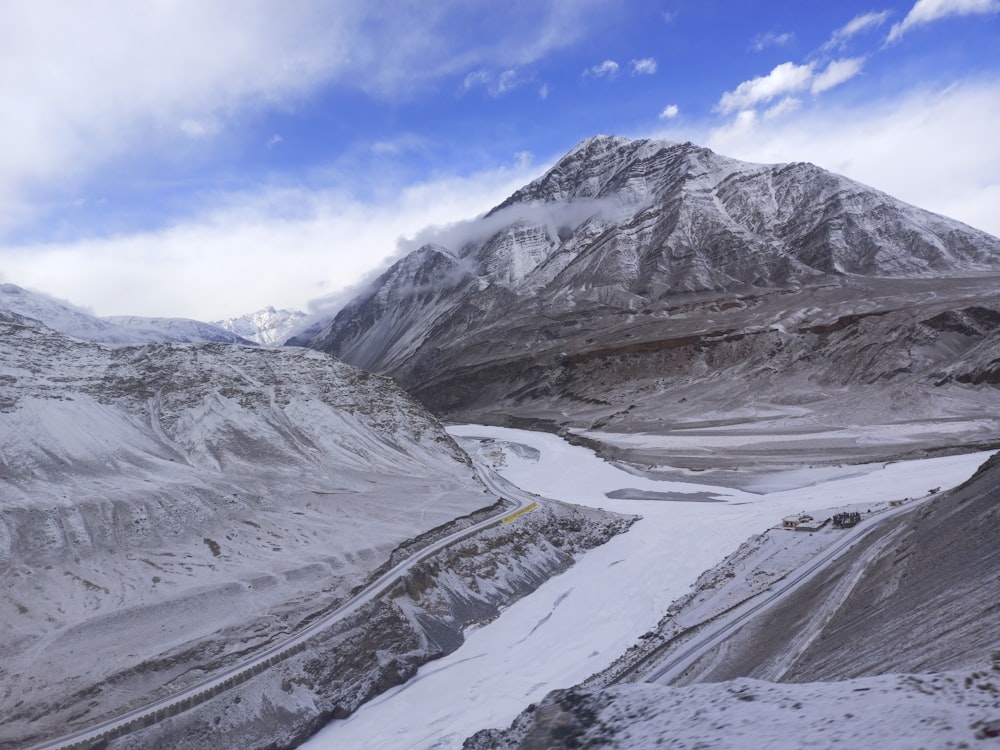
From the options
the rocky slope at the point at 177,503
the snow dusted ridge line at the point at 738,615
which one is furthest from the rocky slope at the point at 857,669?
Answer: the rocky slope at the point at 177,503

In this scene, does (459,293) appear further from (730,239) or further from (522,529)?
(522,529)

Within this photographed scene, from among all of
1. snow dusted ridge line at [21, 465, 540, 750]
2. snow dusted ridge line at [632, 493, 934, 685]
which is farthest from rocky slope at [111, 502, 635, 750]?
snow dusted ridge line at [632, 493, 934, 685]

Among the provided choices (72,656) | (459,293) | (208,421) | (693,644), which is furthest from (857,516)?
(459,293)

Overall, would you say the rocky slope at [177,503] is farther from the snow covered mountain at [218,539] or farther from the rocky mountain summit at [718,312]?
the rocky mountain summit at [718,312]

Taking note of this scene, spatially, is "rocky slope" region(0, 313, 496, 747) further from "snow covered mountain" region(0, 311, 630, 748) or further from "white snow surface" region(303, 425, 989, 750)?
"white snow surface" region(303, 425, 989, 750)

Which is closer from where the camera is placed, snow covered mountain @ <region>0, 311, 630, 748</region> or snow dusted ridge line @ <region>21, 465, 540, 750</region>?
snow dusted ridge line @ <region>21, 465, 540, 750</region>
